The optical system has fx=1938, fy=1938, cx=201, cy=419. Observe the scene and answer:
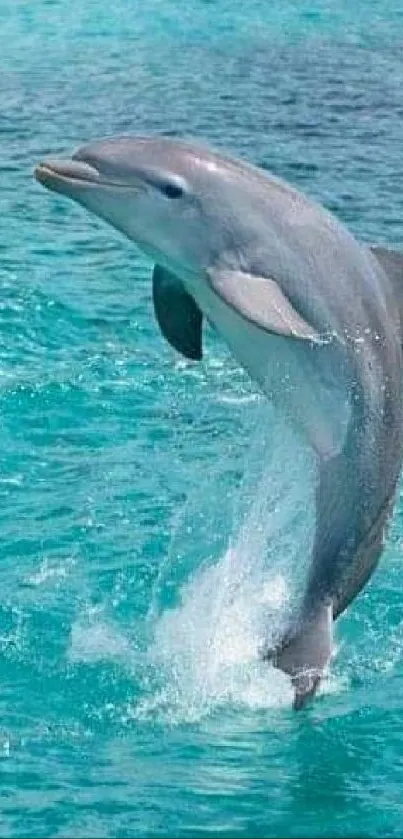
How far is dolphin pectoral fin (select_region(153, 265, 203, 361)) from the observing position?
791cm

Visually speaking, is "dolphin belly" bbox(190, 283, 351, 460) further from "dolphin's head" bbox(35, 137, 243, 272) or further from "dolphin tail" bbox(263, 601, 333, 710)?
"dolphin tail" bbox(263, 601, 333, 710)

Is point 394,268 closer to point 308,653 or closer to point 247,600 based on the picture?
point 308,653

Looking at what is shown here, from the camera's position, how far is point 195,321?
8055mm

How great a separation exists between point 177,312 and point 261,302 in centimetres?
64

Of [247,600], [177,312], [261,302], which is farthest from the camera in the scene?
[247,600]

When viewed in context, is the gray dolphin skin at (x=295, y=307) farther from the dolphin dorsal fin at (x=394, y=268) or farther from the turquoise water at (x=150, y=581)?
the turquoise water at (x=150, y=581)

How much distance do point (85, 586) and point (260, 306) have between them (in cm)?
327

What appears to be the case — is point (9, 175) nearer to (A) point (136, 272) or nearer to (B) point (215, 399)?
(A) point (136, 272)

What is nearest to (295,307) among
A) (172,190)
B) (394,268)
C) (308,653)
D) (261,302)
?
(261,302)

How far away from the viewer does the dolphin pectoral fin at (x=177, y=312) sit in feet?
25.9

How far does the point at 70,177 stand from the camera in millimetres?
7539

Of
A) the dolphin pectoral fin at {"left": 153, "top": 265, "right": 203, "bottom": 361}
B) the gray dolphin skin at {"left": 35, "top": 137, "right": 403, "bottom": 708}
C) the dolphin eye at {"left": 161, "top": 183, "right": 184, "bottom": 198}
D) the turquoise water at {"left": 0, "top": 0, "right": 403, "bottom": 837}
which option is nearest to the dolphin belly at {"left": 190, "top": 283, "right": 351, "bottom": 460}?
the gray dolphin skin at {"left": 35, "top": 137, "right": 403, "bottom": 708}

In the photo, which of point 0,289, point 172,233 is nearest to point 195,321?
point 172,233

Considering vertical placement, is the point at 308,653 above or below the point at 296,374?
below
